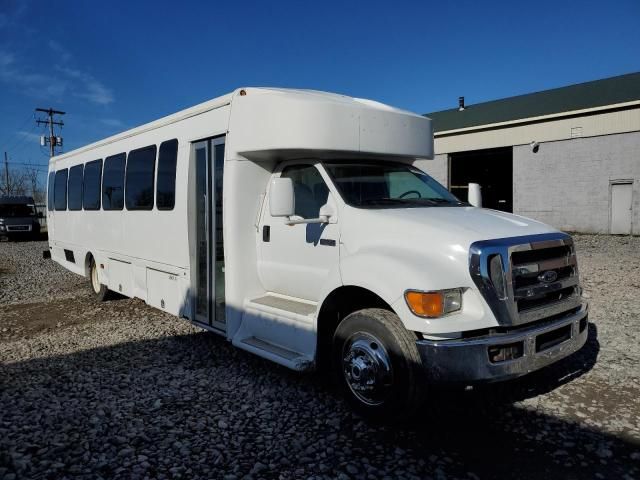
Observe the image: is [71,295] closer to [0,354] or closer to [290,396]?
[0,354]

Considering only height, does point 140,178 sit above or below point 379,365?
above

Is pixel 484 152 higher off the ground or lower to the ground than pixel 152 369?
higher

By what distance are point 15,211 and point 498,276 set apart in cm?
2995

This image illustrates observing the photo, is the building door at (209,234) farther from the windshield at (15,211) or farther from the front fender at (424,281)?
the windshield at (15,211)

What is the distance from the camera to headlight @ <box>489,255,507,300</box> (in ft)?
11.9

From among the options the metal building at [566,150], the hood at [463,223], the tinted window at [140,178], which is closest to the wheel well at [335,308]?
the hood at [463,223]

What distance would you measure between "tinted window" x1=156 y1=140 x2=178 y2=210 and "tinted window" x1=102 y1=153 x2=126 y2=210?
142 centimetres

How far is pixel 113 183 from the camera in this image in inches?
320

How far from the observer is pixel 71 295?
1022 centimetres

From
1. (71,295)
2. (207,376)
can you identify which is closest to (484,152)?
(71,295)

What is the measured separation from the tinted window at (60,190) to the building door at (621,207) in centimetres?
2065

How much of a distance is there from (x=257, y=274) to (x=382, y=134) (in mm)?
2025

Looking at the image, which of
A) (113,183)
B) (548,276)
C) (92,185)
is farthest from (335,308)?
(92,185)

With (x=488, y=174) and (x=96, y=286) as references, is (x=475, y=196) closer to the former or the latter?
(x=96, y=286)
